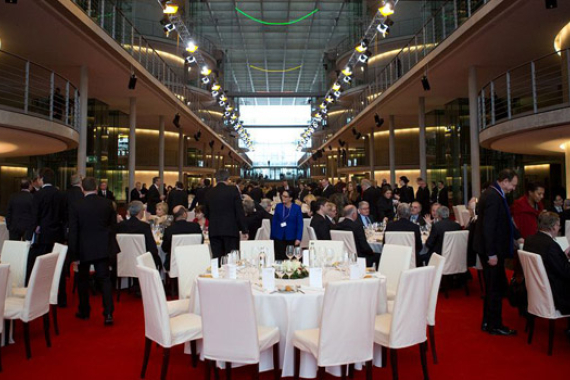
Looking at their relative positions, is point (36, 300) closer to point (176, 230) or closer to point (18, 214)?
point (176, 230)

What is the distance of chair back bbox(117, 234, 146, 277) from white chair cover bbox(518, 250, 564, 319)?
4888 mm

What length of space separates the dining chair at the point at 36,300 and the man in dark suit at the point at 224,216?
2.12 meters

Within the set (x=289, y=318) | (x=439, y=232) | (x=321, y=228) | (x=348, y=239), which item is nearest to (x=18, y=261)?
(x=289, y=318)

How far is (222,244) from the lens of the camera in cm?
632

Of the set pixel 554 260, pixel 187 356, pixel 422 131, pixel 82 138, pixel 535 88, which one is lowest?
pixel 187 356

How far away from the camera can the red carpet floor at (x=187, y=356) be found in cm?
390

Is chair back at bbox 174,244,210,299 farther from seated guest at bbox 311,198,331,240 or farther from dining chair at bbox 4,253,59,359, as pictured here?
seated guest at bbox 311,198,331,240

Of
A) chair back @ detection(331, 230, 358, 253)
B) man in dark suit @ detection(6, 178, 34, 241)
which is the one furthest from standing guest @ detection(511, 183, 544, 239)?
man in dark suit @ detection(6, 178, 34, 241)

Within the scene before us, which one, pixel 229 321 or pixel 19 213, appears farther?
pixel 19 213

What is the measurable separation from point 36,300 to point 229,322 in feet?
7.76

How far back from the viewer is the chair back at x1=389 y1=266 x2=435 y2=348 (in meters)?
3.51

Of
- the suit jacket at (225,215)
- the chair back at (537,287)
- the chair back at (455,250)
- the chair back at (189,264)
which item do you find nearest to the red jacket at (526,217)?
the chair back at (455,250)

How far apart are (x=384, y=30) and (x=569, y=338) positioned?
34.1 feet

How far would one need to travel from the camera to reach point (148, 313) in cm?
377
